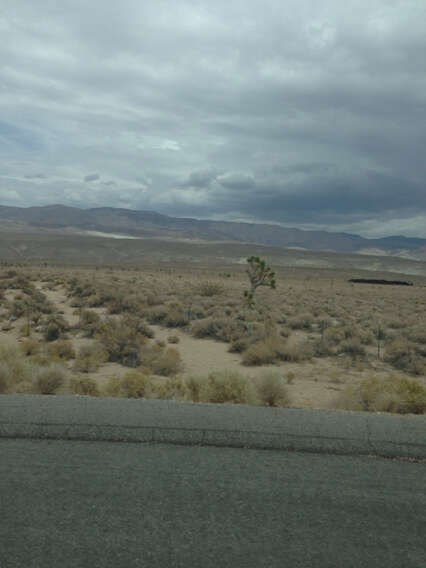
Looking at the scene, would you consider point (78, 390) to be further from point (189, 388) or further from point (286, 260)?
point (286, 260)

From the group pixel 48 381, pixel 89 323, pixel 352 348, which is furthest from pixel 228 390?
pixel 89 323

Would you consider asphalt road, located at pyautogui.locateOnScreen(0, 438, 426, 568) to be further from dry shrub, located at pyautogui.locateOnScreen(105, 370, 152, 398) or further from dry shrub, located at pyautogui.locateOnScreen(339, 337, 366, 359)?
dry shrub, located at pyautogui.locateOnScreen(339, 337, 366, 359)

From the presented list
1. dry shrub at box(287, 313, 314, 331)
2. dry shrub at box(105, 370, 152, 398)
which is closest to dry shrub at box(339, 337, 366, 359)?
dry shrub at box(287, 313, 314, 331)

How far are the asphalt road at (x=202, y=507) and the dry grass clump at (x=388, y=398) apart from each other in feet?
11.9

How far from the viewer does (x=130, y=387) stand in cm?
907

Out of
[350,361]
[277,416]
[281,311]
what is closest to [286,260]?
[281,311]

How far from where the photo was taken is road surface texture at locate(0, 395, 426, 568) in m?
3.39

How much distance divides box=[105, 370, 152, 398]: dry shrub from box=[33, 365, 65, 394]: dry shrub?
0.99 metres

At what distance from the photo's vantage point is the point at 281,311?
27.2 meters

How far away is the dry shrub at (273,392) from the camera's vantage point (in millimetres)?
8672

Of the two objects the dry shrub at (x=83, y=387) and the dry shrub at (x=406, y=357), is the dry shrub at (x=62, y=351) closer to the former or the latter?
the dry shrub at (x=83, y=387)

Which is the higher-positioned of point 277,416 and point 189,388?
point 277,416

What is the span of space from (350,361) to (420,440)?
10290 millimetres

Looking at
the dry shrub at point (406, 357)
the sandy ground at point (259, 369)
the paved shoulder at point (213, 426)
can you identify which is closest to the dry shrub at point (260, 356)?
the sandy ground at point (259, 369)
